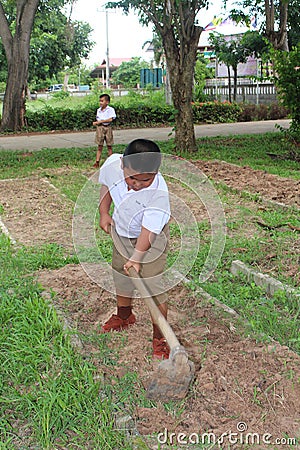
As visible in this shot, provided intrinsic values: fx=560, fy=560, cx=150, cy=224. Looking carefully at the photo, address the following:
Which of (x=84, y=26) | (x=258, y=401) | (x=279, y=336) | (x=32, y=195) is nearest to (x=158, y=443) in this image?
(x=258, y=401)

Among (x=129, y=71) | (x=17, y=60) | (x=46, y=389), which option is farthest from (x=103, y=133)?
(x=129, y=71)

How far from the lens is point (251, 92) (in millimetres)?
30516

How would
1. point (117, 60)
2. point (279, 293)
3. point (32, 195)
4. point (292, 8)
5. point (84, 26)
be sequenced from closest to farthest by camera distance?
point (279, 293) < point (32, 195) < point (292, 8) < point (84, 26) < point (117, 60)

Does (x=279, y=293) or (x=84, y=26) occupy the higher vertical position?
(x=84, y=26)

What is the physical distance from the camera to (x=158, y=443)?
2.53 m

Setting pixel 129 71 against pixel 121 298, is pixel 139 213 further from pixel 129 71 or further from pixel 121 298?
pixel 129 71

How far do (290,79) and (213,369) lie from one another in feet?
28.6

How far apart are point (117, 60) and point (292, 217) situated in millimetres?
83157

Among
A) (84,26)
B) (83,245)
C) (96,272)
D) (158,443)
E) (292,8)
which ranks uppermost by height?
(84,26)

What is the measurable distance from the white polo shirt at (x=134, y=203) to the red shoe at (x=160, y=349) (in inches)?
25.5

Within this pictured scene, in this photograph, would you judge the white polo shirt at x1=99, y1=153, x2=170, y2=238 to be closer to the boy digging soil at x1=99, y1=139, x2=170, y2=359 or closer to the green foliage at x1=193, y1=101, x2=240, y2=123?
the boy digging soil at x1=99, y1=139, x2=170, y2=359

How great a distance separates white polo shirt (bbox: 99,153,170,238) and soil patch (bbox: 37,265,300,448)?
767 millimetres

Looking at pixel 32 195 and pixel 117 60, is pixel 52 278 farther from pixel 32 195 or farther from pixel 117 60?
pixel 117 60

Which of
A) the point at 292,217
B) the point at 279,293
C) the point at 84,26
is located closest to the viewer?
the point at 279,293
